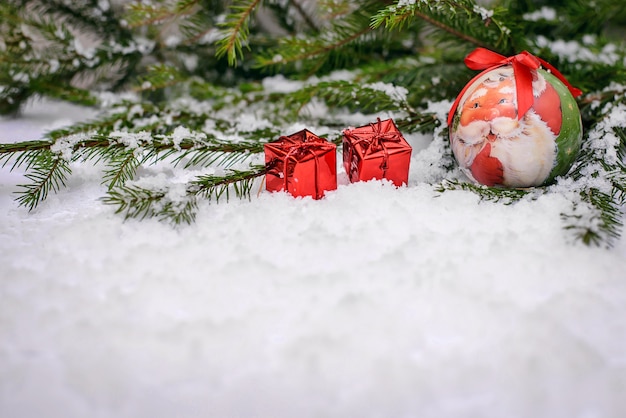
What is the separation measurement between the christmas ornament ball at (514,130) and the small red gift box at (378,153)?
9cm

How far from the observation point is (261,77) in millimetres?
1327

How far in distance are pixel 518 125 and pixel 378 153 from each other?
18 centimetres

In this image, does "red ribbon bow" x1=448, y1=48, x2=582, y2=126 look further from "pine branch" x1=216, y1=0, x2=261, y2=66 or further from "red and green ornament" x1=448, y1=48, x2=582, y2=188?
"pine branch" x1=216, y1=0, x2=261, y2=66

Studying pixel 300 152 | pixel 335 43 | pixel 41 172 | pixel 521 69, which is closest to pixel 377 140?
pixel 300 152

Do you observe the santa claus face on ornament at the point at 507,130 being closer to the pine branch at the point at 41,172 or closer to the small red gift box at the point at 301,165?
the small red gift box at the point at 301,165

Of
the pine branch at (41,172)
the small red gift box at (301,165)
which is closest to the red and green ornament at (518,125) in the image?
the small red gift box at (301,165)

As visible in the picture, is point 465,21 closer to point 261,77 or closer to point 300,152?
point 300,152

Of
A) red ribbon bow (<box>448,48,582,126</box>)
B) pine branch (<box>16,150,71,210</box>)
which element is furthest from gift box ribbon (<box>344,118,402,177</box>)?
pine branch (<box>16,150,71,210</box>)

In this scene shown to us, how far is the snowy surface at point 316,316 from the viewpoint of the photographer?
15.4 inches

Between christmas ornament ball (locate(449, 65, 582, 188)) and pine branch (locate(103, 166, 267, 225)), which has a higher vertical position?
christmas ornament ball (locate(449, 65, 582, 188))

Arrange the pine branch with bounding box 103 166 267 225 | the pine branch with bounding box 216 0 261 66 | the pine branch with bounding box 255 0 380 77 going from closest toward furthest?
the pine branch with bounding box 103 166 267 225 < the pine branch with bounding box 216 0 261 66 < the pine branch with bounding box 255 0 380 77

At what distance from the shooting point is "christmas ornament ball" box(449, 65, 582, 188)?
619mm

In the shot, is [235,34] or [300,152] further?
[235,34]

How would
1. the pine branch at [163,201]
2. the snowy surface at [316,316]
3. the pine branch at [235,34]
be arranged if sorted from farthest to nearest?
the pine branch at [235,34] → the pine branch at [163,201] → the snowy surface at [316,316]
